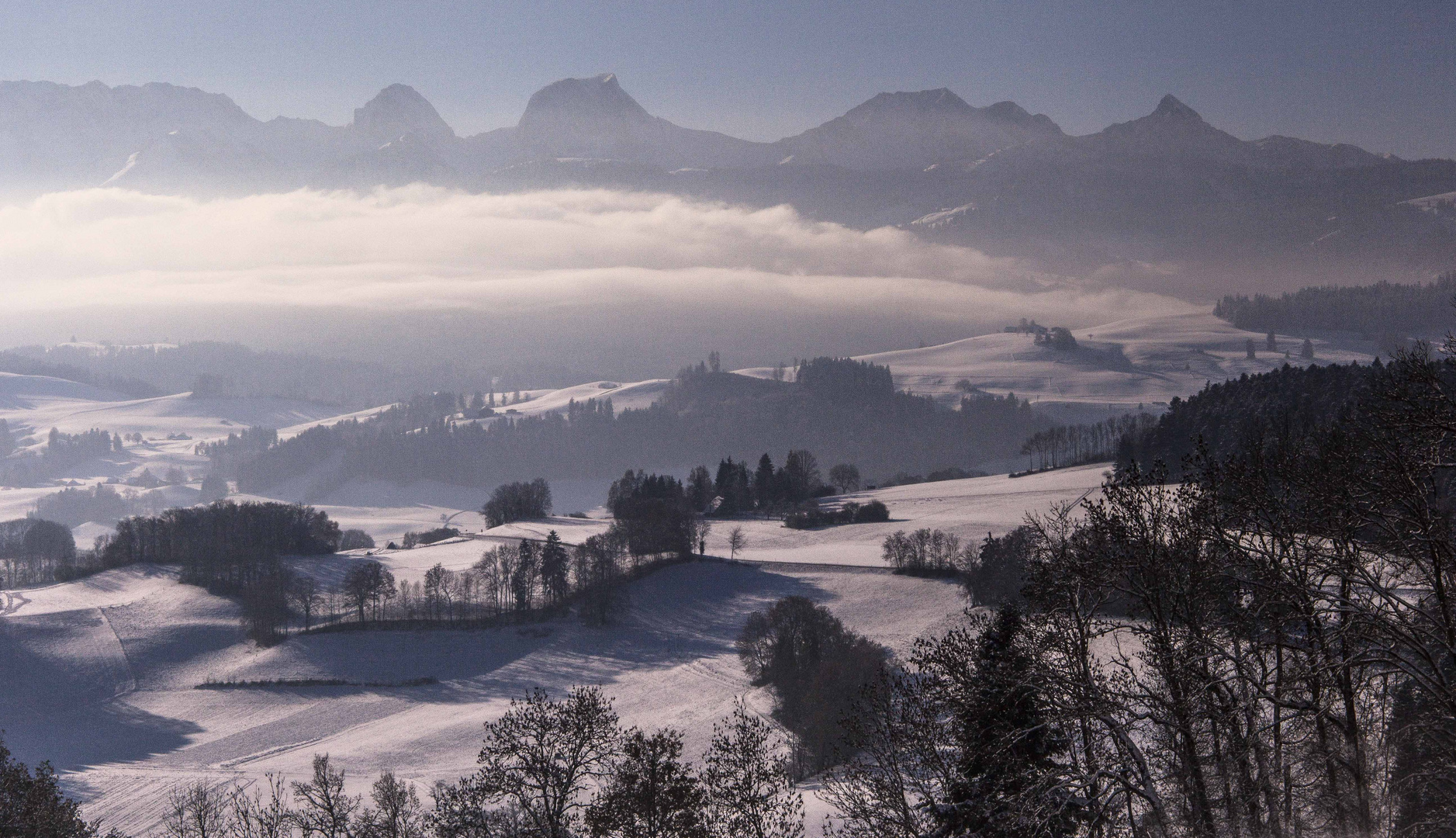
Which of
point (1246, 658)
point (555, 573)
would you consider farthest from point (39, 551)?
point (1246, 658)

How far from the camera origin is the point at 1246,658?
18625 millimetres

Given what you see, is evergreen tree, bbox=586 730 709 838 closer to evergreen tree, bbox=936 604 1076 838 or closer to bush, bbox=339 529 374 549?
evergreen tree, bbox=936 604 1076 838

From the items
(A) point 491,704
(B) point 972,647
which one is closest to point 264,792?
(A) point 491,704

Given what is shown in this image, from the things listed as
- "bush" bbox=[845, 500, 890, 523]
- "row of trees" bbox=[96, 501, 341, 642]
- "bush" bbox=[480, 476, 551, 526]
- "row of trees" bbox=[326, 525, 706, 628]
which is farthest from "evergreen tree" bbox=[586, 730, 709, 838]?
"bush" bbox=[480, 476, 551, 526]

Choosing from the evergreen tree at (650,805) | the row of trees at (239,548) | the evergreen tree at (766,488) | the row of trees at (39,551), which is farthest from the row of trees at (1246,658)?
the row of trees at (39,551)

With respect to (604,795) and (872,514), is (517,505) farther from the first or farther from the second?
(604,795)

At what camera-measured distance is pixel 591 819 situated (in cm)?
2825

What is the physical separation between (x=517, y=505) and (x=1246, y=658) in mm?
154852

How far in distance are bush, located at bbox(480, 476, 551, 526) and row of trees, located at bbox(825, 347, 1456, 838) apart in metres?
148

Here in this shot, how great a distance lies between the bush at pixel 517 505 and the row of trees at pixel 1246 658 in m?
148

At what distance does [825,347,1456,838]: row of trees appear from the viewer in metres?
16.0

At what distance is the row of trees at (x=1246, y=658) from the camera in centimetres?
1597

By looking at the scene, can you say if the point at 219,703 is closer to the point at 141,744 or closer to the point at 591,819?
the point at 141,744

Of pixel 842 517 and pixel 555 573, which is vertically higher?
pixel 842 517
